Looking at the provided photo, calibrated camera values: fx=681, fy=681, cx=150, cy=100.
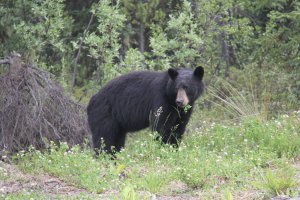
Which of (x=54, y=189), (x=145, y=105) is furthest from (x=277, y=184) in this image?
(x=145, y=105)

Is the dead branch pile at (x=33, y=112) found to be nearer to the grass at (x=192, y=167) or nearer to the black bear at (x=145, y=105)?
the black bear at (x=145, y=105)

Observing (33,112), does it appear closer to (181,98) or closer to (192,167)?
(181,98)

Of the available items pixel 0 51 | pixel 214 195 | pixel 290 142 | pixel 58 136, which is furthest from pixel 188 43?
pixel 214 195

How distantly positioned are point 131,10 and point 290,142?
7.57 m

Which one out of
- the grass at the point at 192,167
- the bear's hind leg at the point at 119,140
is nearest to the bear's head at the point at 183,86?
the grass at the point at 192,167

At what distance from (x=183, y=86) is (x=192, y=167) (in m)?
2.32

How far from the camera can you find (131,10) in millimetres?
14766

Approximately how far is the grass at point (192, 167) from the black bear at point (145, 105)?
46cm

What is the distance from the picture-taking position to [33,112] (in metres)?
9.38

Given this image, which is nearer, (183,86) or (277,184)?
(277,184)

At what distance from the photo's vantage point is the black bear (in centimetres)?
890

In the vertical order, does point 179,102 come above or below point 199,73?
below

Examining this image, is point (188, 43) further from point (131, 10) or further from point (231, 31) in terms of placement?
point (131, 10)

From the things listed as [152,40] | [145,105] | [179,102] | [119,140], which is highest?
[152,40]
